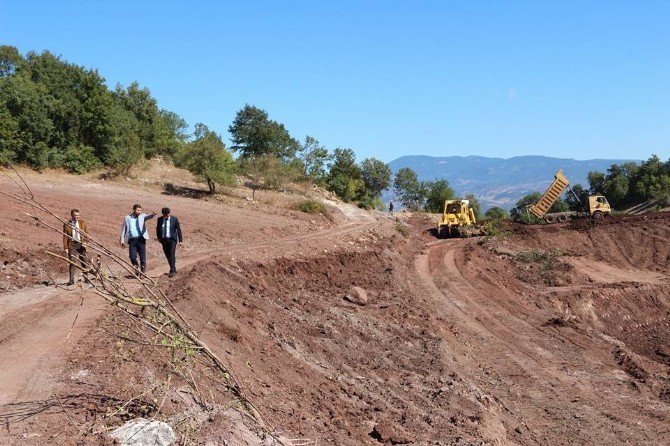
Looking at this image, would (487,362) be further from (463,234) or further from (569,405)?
(463,234)

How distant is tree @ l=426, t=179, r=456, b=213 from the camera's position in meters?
57.1

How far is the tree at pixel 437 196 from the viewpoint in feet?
187

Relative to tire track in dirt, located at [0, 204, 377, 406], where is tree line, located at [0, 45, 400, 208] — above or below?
above

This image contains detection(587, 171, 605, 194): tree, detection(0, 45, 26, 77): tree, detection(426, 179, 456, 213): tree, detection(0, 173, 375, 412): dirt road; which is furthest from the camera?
detection(587, 171, 605, 194): tree

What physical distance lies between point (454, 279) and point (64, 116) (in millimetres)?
24023

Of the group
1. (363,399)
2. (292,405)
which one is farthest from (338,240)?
(292,405)

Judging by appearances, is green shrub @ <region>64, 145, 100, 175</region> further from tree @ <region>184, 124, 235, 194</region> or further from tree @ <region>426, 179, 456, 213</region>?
tree @ <region>426, 179, 456, 213</region>

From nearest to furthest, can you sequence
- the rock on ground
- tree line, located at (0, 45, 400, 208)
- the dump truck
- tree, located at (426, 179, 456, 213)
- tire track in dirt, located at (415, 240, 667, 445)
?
1. the rock on ground
2. tire track in dirt, located at (415, 240, 667, 445)
3. tree line, located at (0, 45, 400, 208)
4. the dump truck
5. tree, located at (426, 179, 456, 213)

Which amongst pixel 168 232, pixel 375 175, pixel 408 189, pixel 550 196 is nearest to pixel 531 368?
pixel 168 232

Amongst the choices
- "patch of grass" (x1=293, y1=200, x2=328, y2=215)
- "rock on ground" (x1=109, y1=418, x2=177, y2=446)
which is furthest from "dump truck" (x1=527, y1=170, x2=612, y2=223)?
"rock on ground" (x1=109, y1=418, x2=177, y2=446)

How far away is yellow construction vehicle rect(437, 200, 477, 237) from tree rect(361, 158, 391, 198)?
69.8ft

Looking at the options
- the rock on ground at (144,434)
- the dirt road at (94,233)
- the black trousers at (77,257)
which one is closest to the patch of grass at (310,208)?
the dirt road at (94,233)

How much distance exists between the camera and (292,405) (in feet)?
28.2

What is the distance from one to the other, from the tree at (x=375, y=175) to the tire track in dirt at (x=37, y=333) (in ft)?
145
